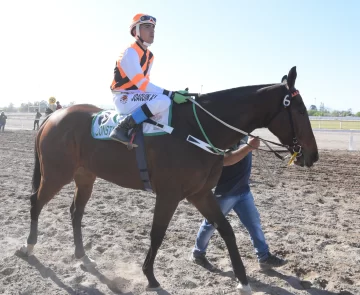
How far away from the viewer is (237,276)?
156 inches

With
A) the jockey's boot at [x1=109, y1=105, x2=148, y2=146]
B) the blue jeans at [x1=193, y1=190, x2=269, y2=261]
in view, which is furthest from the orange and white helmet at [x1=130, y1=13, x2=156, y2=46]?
the blue jeans at [x1=193, y1=190, x2=269, y2=261]

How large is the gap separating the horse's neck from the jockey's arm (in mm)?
641

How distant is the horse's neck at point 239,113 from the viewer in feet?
12.6

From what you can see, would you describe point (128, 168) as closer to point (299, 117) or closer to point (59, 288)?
point (59, 288)

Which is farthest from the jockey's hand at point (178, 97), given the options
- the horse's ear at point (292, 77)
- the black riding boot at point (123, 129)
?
the horse's ear at point (292, 77)

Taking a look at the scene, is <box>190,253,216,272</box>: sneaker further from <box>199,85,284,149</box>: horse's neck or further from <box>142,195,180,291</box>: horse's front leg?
<box>199,85,284,149</box>: horse's neck

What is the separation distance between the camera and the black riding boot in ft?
13.1

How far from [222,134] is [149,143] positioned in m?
0.72

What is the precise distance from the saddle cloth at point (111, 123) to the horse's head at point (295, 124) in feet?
3.46

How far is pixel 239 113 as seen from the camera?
3.92m

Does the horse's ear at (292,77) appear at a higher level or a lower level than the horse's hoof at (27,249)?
higher

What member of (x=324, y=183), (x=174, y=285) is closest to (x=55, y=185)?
(x=174, y=285)

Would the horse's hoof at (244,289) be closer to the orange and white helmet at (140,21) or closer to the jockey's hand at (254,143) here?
the jockey's hand at (254,143)

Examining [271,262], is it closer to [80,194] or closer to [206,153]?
[206,153]
